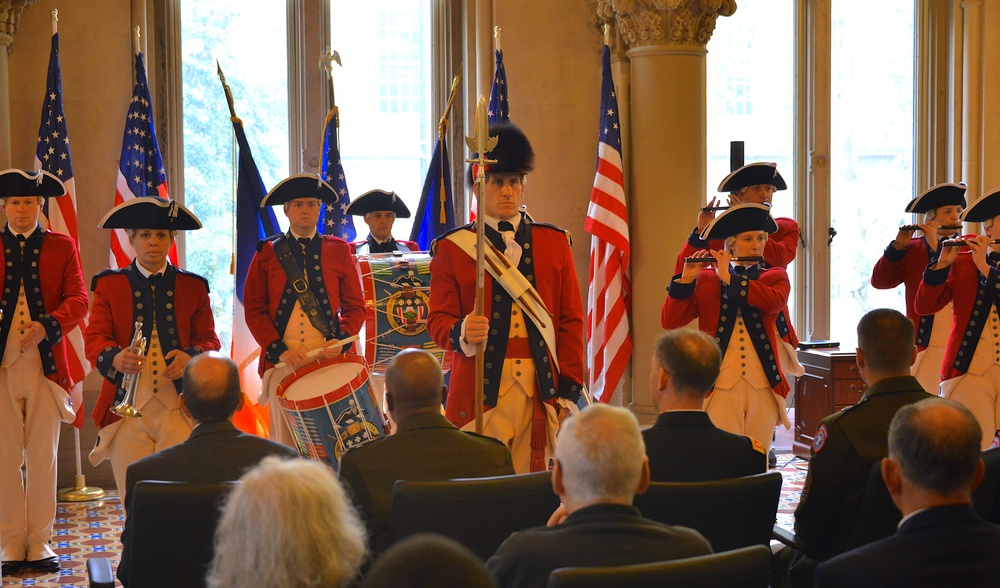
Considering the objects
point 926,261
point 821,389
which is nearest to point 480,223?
point 926,261

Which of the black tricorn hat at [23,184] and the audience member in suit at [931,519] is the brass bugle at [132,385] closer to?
the black tricorn hat at [23,184]

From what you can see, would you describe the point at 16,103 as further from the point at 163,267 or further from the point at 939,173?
the point at 939,173

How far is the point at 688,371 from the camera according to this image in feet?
10.6

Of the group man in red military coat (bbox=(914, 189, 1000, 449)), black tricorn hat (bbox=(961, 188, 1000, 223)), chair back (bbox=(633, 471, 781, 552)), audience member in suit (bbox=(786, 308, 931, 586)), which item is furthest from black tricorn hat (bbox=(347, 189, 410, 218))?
chair back (bbox=(633, 471, 781, 552))

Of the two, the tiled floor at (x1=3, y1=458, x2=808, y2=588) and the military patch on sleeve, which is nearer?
the military patch on sleeve

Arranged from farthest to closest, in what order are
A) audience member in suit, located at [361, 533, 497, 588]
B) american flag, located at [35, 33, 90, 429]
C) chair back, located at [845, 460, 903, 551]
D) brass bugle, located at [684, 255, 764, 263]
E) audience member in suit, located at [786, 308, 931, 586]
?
american flag, located at [35, 33, 90, 429] < brass bugle, located at [684, 255, 764, 263] < audience member in suit, located at [786, 308, 931, 586] < chair back, located at [845, 460, 903, 551] < audience member in suit, located at [361, 533, 497, 588]

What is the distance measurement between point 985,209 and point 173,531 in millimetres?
4415

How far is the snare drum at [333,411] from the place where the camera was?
4.72 metres

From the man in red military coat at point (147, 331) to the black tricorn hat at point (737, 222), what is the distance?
2.31 m

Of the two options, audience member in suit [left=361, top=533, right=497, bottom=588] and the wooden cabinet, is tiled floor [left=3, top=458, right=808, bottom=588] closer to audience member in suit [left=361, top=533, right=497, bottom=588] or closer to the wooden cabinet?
the wooden cabinet

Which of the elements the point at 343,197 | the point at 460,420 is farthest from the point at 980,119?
the point at 460,420

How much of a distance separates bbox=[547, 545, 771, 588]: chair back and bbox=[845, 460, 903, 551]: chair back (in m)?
0.80

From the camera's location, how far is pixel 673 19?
23.9ft

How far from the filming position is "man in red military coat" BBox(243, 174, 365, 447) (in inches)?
214
